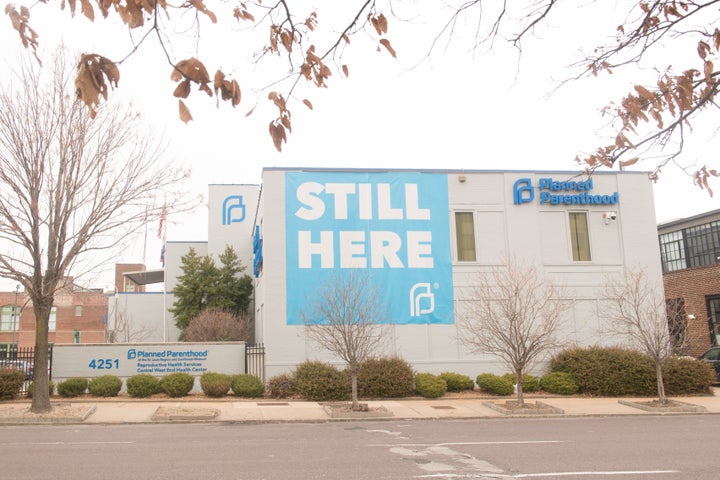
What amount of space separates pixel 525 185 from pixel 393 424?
517 inches

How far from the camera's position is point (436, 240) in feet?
83.8

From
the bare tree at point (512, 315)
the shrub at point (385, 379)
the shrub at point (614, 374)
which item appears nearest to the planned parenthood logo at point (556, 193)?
the bare tree at point (512, 315)

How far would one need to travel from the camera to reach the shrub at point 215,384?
22016 millimetres

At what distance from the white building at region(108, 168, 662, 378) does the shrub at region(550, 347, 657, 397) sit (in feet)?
7.19

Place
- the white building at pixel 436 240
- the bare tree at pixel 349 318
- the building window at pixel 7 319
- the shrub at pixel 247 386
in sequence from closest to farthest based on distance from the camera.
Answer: the bare tree at pixel 349 318, the shrub at pixel 247 386, the white building at pixel 436 240, the building window at pixel 7 319

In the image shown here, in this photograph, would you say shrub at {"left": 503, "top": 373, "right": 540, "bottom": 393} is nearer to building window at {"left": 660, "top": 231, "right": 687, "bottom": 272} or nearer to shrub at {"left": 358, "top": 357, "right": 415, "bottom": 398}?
shrub at {"left": 358, "top": 357, "right": 415, "bottom": 398}

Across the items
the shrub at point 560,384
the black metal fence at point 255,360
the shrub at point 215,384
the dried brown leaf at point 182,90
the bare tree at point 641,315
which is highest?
the dried brown leaf at point 182,90

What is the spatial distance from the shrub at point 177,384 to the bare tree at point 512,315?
949 centimetres

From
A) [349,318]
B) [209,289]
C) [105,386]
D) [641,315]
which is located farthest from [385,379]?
[209,289]

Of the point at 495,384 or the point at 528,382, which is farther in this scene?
the point at 528,382

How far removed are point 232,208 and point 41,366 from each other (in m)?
26.0

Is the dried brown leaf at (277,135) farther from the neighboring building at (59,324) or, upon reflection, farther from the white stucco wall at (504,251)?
the neighboring building at (59,324)

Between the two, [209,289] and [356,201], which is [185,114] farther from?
[209,289]

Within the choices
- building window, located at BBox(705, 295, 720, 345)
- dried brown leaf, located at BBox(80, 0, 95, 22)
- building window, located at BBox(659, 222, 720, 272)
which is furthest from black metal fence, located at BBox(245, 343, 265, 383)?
building window, located at BBox(659, 222, 720, 272)
